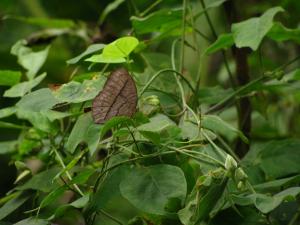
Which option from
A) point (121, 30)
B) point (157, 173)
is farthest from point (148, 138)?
point (121, 30)

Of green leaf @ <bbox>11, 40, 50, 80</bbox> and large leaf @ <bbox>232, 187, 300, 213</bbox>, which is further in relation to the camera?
green leaf @ <bbox>11, 40, 50, 80</bbox>

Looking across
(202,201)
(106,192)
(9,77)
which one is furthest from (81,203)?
(9,77)

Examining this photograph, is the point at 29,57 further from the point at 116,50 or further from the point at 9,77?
the point at 116,50

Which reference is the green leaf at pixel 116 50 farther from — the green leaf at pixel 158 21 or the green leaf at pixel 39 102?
the green leaf at pixel 158 21

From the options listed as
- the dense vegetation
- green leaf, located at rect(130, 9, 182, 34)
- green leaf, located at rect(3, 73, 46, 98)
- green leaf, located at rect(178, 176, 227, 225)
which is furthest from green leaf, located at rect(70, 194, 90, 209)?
green leaf, located at rect(130, 9, 182, 34)

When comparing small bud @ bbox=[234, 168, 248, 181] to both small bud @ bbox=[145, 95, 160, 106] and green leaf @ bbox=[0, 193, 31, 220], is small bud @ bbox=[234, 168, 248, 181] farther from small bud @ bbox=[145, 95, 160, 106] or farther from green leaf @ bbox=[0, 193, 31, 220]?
green leaf @ bbox=[0, 193, 31, 220]

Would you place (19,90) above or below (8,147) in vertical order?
above
